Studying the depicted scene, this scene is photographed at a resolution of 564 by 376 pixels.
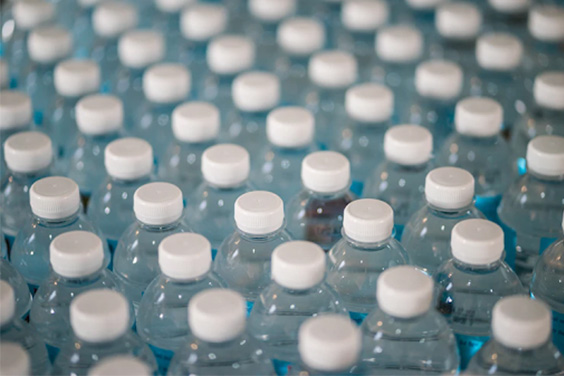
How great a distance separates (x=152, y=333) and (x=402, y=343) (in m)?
0.34

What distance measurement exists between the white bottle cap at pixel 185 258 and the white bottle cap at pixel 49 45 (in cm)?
87

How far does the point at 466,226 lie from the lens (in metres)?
1.08

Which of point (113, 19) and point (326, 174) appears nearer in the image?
point (326, 174)

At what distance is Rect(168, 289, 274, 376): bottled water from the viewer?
3.00 ft

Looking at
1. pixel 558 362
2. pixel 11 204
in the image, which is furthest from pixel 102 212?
pixel 558 362

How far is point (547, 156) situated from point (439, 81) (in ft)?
1.16

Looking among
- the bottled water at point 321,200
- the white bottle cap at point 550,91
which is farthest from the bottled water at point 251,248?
the white bottle cap at point 550,91

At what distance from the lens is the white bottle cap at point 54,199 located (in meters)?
1.19

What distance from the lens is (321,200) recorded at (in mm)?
1277

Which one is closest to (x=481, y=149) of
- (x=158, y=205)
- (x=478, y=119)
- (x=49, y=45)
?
(x=478, y=119)

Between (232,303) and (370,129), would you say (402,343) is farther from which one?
(370,129)

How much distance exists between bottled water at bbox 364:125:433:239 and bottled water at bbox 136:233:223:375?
1.30 ft

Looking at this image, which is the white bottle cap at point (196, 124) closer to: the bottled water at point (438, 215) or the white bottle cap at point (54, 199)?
the white bottle cap at point (54, 199)

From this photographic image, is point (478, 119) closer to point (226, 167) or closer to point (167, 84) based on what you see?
point (226, 167)
